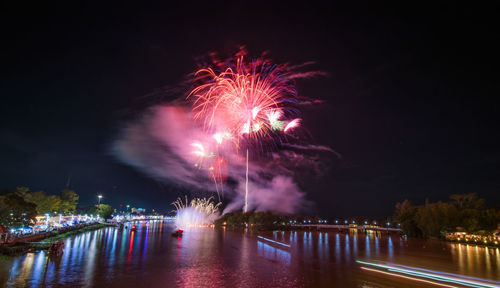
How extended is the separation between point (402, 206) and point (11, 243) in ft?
253

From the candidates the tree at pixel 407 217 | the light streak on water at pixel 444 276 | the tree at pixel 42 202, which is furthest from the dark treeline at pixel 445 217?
the tree at pixel 42 202

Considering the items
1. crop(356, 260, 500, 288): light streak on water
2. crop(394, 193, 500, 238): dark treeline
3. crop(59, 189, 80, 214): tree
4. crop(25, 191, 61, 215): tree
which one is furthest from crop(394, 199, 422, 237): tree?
crop(59, 189, 80, 214): tree

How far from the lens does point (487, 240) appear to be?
45562 millimetres

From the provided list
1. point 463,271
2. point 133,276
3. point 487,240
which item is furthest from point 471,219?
point 133,276

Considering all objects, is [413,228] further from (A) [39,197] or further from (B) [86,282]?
(A) [39,197]

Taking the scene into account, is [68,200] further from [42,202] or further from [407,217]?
[407,217]

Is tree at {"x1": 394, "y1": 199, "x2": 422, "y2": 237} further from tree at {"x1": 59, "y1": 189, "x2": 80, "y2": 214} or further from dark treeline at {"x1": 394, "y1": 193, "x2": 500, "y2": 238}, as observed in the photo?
tree at {"x1": 59, "y1": 189, "x2": 80, "y2": 214}

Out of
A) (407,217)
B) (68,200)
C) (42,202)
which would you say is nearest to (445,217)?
(407,217)

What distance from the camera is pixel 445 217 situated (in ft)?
190

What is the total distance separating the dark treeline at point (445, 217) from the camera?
52.4 m

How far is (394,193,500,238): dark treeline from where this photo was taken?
52375 mm

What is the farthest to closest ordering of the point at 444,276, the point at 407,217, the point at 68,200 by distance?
the point at 68,200 < the point at 407,217 < the point at 444,276

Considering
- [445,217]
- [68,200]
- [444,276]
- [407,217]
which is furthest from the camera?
[68,200]

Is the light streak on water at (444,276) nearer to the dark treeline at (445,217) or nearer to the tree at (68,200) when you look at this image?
the dark treeline at (445,217)
